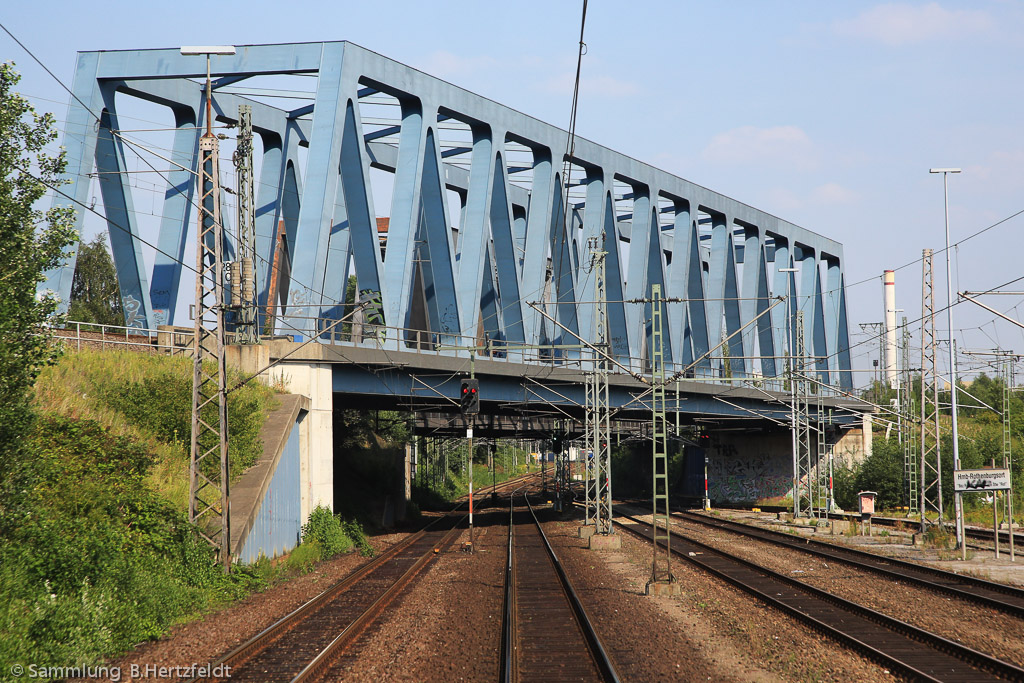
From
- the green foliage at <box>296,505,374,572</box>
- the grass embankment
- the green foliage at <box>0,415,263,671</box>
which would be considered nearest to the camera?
the green foliage at <box>0,415,263,671</box>

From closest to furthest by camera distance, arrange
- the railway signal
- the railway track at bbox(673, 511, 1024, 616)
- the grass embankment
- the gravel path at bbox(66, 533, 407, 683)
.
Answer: the gravel path at bbox(66, 533, 407, 683)
the grass embankment
the railway track at bbox(673, 511, 1024, 616)
the railway signal

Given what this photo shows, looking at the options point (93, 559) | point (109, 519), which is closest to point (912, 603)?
point (93, 559)

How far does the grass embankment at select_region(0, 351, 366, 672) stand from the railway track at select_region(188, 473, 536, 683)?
2.03 m

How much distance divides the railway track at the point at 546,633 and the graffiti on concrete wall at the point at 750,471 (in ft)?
138

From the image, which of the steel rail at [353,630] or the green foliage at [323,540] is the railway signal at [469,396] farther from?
the green foliage at [323,540]

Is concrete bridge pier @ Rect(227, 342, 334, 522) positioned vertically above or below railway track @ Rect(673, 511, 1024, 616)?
above

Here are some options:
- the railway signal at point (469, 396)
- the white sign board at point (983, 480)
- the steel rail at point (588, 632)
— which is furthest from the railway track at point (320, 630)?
the white sign board at point (983, 480)

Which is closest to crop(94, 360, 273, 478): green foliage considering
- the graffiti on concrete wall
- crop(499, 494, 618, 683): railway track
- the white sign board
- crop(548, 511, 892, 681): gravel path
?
crop(499, 494, 618, 683): railway track

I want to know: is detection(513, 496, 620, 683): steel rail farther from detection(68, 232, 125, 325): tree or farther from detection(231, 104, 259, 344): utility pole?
detection(68, 232, 125, 325): tree

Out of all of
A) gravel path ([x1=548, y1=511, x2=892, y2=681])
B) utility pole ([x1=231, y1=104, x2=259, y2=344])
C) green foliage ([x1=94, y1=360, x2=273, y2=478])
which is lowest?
gravel path ([x1=548, y1=511, x2=892, y2=681])

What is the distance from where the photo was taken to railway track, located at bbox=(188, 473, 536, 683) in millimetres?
13438

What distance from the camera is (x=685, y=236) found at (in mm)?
58688

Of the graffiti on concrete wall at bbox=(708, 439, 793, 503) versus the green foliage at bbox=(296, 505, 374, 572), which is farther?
the graffiti on concrete wall at bbox=(708, 439, 793, 503)

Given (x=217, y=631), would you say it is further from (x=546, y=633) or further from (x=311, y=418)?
(x=311, y=418)
